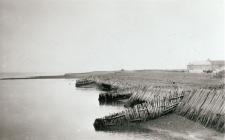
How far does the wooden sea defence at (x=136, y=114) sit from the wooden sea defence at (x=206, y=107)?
0.62m

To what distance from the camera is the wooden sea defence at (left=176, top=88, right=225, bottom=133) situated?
11770 mm

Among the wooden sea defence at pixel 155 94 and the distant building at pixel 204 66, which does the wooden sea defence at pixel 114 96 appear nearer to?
the wooden sea defence at pixel 155 94

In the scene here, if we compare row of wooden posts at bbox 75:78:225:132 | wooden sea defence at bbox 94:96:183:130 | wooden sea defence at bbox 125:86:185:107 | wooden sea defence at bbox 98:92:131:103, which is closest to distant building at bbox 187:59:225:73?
wooden sea defence at bbox 98:92:131:103

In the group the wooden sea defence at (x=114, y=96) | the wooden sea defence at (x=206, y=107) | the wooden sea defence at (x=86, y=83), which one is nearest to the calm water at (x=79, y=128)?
the wooden sea defence at (x=206, y=107)

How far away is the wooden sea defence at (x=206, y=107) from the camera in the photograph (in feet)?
38.6

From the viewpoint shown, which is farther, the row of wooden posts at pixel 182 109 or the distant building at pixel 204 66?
the distant building at pixel 204 66

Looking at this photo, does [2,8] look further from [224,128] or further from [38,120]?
[224,128]

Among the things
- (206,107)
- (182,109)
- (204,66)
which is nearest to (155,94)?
(182,109)

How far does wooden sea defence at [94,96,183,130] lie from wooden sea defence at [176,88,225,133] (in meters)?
0.62

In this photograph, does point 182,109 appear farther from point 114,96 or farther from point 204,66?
point 204,66

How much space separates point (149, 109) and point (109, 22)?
410cm

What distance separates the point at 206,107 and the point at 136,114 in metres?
2.83

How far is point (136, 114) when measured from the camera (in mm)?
14219

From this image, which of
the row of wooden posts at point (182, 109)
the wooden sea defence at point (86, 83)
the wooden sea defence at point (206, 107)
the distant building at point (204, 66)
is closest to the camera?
the wooden sea defence at point (206, 107)
